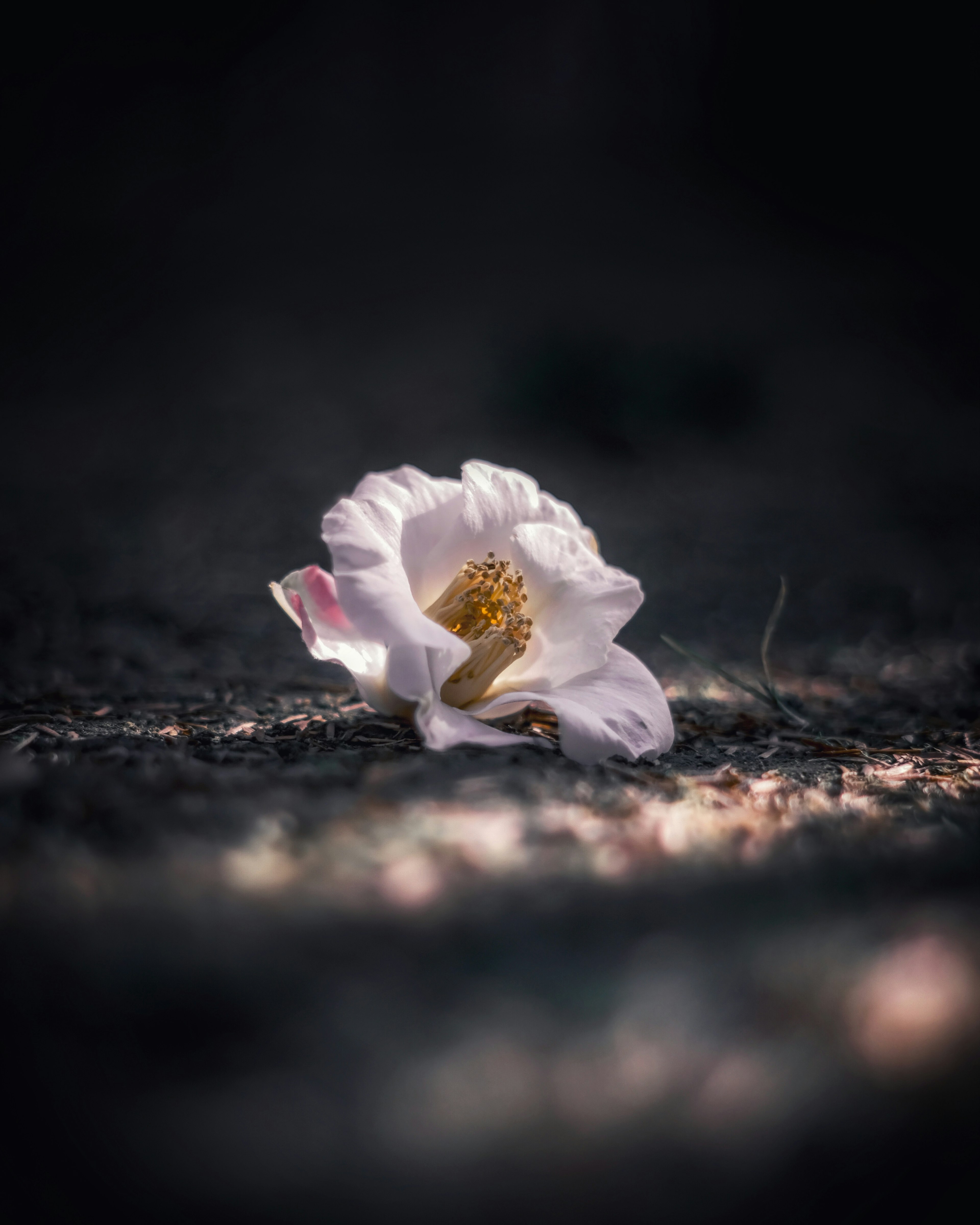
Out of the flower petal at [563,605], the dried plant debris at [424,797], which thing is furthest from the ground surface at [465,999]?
the flower petal at [563,605]

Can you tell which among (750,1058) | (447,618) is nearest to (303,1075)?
(750,1058)

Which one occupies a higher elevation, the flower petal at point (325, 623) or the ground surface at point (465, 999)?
the flower petal at point (325, 623)

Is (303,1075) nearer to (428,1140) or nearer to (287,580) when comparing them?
(428,1140)

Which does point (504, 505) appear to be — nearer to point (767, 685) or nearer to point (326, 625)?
point (326, 625)

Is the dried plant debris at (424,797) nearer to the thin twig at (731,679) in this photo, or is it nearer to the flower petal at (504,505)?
the thin twig at (731,679)

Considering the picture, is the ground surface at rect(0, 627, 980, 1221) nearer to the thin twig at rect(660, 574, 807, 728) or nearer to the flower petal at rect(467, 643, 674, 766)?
the flower petal at rect(467, 643, 674, 766)


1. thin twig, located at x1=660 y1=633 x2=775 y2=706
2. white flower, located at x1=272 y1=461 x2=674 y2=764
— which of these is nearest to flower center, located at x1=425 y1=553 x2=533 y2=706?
white flower, located at x1=272 y1=461 x2=674 y2=764

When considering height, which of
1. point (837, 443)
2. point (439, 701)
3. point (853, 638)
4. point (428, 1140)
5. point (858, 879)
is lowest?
point (428, 1140)
